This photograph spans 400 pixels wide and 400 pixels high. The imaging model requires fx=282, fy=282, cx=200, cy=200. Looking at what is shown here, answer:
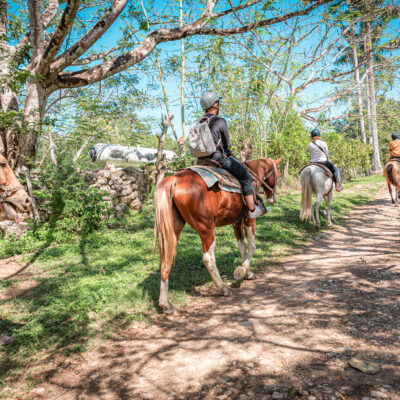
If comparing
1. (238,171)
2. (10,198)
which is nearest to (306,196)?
(238,171)

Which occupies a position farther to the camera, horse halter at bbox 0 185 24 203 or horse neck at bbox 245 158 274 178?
horse neck at bbox 245 158 274 178

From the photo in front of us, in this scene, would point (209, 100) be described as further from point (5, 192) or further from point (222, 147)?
point (5, 192)

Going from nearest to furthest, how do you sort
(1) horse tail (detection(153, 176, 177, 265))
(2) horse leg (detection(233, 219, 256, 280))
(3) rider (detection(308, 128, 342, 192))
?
(1) horse tail (detection(153, 176, 177, 265)), (2) horse leg (detection(233, 219, 256, 280)), (3) rider (detection(308, 128, 342, 192))

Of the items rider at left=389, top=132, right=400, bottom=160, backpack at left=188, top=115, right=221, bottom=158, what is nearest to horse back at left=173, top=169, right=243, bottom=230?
backpack at left=188, top=115, right=221, bottom=158

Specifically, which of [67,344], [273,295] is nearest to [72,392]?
[67,344]

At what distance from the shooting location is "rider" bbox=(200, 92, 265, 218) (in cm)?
440

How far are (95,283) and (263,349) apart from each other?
3021 millimetres

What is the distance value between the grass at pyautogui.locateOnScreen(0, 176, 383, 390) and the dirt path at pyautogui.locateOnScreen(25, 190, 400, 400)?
0.37 m

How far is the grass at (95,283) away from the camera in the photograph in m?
3.28

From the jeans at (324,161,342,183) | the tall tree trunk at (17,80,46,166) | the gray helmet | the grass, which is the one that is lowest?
the grass

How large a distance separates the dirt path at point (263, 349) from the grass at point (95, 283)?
37cm

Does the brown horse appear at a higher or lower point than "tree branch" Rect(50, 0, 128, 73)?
lower

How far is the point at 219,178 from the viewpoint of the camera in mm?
4270

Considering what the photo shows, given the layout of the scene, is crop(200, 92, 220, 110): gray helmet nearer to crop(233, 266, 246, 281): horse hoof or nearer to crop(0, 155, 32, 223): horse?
crop(233, 266, 246, 281): horse hoof
